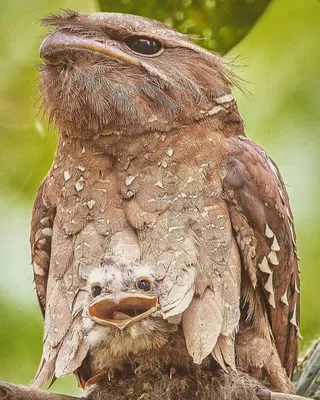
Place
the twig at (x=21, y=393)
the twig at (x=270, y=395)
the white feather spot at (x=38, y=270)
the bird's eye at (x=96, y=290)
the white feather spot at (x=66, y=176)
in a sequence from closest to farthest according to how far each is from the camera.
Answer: the twig at (x=21, y=393), the twig at (x=270, y=395), the bird's eye at (x=96, y=290), the white feather spot at (x=66, y=176), the white feather spot at (x=38, y=270)

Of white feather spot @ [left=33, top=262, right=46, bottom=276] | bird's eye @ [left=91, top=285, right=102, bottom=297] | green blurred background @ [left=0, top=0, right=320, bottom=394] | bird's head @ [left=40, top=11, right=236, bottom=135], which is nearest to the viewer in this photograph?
bird's eye @ [left=91, top=285, right=102, bottom=297]

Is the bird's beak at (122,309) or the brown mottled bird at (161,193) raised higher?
the brown mottled bird at (161,193)

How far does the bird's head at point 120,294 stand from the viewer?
4023 millimetres

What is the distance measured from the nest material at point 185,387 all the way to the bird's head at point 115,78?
1027 mm

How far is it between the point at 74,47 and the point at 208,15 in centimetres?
57

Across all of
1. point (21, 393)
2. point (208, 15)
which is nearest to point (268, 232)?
point (208, 15)

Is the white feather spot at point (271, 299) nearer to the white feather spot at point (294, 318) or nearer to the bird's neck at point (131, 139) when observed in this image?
the white feather spot at point (294, 318)

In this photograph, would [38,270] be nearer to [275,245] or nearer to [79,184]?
[79,184]

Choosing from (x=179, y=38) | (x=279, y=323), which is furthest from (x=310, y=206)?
(x=179, y=38)

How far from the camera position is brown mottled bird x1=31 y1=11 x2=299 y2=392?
4312mm

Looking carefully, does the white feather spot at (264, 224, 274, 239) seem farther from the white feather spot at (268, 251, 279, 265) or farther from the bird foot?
the bird foot

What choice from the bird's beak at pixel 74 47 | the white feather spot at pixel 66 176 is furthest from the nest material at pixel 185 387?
the bird's beak at pixel 74 47

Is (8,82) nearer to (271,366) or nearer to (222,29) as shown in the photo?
(222,29)

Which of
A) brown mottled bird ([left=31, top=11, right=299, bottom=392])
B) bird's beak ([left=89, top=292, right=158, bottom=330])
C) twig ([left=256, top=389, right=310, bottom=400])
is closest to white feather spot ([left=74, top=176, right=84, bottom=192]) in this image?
brown mottled bird ([left=31, top=11, right=299, bottom=392])
